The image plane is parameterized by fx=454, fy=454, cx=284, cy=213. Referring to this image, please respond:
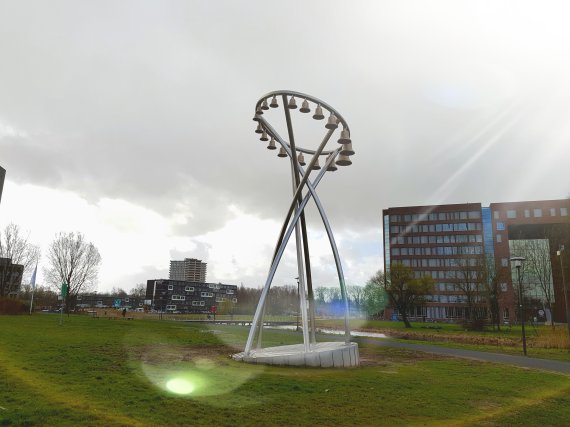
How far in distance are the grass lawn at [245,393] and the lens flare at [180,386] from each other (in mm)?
23

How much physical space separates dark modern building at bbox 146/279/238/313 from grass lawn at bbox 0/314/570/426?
117 metres

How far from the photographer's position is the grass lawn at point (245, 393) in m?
8.09

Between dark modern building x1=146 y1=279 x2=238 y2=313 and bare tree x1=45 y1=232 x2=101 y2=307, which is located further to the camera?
dark modern building x1=146 y1=279 x2=238 y2=313

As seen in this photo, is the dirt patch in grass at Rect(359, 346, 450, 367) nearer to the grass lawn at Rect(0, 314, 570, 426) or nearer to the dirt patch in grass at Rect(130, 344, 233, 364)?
the grass lawn at Rect(0, 314, 570, 426)

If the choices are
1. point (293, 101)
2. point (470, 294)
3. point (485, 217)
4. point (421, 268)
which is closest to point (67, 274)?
point (470, 294)

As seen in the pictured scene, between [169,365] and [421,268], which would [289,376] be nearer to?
[169,365]

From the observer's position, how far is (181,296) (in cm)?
14600

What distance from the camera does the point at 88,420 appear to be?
23.9ft

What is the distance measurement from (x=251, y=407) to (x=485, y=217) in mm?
103236

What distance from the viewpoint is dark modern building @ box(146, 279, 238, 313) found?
141250 millimetres

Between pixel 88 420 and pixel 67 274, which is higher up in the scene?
pixel 67 274

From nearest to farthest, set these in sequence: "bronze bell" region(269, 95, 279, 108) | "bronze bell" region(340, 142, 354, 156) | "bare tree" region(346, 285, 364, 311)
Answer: "bronze bell" region(340, 142, 354, 156), "bronze bell" region(269, 95, 279, 108), "bare tree" region(346, 285, 364, 311)

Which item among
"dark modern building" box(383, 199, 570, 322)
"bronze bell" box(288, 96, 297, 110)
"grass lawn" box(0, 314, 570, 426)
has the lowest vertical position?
"grass lawn" box(0, 314, 570, 426)

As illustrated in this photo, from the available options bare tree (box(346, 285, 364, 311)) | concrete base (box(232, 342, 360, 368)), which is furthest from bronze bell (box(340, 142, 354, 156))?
bare tree (box(346, 285, 364, 311))
